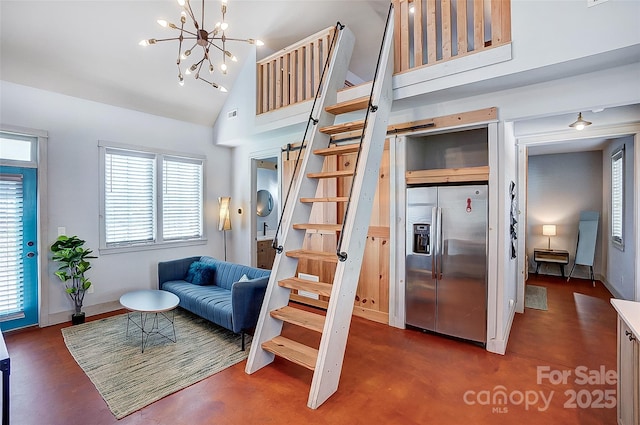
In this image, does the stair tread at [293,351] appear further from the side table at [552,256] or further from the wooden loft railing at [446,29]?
the side table at [552,256]

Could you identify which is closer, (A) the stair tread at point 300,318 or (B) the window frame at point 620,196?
(A) the stair tread at point 300,318

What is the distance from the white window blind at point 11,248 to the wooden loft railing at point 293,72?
3.19 metres

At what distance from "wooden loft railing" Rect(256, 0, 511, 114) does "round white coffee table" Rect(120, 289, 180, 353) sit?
9.66 ft

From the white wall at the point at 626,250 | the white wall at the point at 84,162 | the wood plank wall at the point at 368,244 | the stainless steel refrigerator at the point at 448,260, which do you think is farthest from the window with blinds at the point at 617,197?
the white wall at the point at 84,162

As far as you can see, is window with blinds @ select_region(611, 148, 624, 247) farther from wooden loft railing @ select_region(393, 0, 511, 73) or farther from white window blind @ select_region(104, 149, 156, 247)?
white window blind @ select_region(104, 149, 156, 247)

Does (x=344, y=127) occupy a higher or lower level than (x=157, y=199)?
higher

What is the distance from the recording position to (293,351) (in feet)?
8.14

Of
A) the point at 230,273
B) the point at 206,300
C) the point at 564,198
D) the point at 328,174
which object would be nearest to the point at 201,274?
the point at 230,273

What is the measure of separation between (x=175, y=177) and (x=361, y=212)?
381cm

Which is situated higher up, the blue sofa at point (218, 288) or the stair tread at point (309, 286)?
the stair tread at point (309, 286)

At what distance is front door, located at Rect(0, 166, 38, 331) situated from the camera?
3.56 meters

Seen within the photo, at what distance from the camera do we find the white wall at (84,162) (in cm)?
379

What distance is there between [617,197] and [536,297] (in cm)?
218

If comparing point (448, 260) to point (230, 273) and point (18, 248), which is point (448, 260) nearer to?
point (230, 273)
